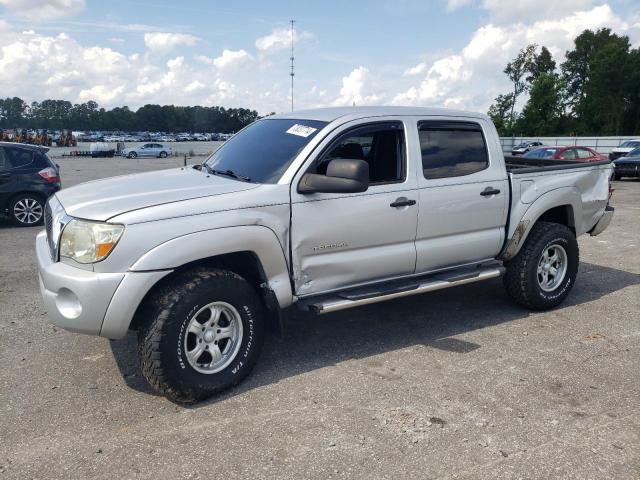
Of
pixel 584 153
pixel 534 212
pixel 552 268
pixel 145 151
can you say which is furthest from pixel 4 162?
pixel 145 151

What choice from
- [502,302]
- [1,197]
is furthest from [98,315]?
[1,197]

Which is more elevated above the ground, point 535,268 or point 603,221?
point 603,221

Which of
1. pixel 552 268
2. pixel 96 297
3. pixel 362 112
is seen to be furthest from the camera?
pixel 552 268

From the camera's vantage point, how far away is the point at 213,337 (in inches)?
150

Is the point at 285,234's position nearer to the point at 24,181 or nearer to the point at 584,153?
the point at 24,181

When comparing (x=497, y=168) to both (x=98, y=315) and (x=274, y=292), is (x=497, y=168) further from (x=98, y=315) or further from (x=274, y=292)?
(x=98, y=315)

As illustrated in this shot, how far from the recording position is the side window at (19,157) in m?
10.4

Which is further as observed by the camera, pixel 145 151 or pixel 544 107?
pixel 544 107

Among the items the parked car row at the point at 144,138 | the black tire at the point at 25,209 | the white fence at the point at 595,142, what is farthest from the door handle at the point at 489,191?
the parked car row at the point at 144,138

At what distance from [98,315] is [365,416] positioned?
1749mm

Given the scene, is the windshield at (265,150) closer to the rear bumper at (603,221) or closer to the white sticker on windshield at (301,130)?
the white sticker on windshield at (301,130)

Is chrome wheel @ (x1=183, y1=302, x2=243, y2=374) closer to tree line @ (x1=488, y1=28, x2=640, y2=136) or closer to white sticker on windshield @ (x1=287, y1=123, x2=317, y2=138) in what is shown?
white sticker on windshield @ (x1=287, y1=123, x2=317, y2=138)

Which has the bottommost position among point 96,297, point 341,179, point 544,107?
point 96,297

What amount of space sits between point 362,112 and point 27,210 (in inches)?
329
